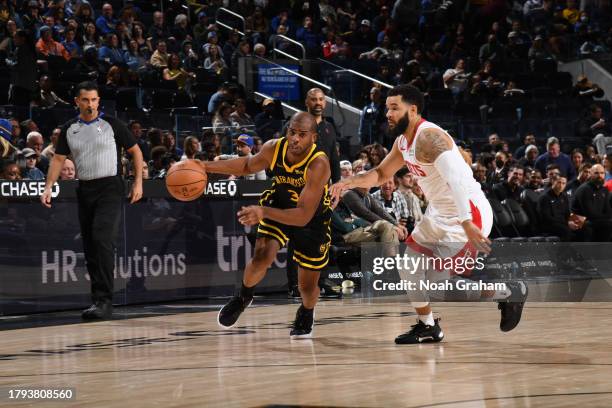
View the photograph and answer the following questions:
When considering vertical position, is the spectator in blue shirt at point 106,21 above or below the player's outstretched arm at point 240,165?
above

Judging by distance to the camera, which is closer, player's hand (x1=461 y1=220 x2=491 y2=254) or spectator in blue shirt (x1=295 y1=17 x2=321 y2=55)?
player's hand (x1=461 y1=220 x2=491 y2=254)

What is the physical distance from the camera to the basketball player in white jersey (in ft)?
26.7

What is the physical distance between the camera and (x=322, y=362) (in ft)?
24.2

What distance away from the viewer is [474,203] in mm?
8047

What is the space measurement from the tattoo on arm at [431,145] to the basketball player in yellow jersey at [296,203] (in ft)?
2.67

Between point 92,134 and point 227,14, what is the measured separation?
13681 millimetres

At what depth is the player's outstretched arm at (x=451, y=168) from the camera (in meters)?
7.79

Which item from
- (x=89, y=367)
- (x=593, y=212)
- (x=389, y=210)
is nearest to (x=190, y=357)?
(x=89, y=367)

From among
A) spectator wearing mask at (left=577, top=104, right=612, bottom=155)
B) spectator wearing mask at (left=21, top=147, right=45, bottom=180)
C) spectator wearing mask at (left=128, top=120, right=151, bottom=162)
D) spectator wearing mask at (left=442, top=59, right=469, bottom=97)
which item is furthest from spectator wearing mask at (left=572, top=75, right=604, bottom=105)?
spectator wearing mask at (left=21, top=147, right=45, bottom=180)

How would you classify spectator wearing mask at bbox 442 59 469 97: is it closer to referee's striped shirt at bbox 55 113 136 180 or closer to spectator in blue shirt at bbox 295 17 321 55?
spectator in blue shirt at bbox 295 17 321 55

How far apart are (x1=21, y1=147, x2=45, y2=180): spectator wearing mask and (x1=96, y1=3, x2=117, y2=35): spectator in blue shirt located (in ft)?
24.0

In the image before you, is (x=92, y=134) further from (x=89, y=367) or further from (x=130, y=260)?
(x=89, y=367)

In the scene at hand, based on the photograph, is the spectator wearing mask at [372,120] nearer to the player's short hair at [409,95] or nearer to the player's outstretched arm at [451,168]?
the player's short hair at [409,95]

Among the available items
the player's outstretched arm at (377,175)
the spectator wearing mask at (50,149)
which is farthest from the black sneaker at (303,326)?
the spectator wearing mask at (50,149)
